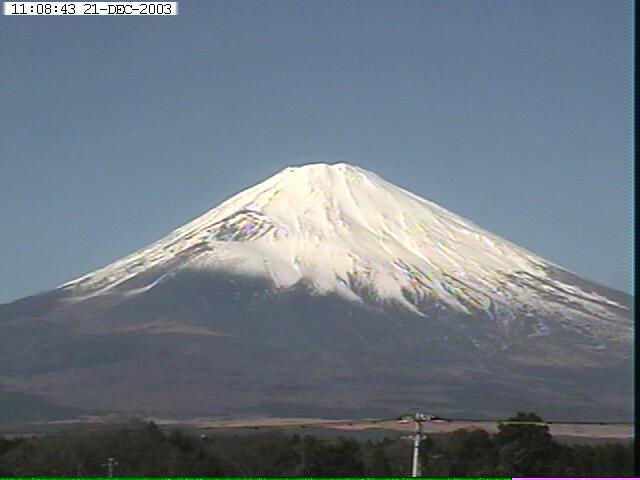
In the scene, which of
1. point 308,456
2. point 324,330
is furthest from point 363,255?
point 308,456

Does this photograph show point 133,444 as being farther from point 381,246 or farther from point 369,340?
point 381,246

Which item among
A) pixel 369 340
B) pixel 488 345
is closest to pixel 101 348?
pixel 369 340

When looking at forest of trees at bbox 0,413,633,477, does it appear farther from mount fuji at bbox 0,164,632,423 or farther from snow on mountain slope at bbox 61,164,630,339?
snow on mountain slope at bbox 61,164,630,339

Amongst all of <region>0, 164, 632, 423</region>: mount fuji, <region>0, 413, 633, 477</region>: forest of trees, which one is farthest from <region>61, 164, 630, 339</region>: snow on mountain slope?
<region>0, 413, 633, 477</region>: forest of trees

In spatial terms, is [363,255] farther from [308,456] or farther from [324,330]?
[308,456]

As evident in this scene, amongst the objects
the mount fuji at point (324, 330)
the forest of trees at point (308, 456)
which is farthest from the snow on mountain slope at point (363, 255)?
the forest of trees at point (308, 456)
